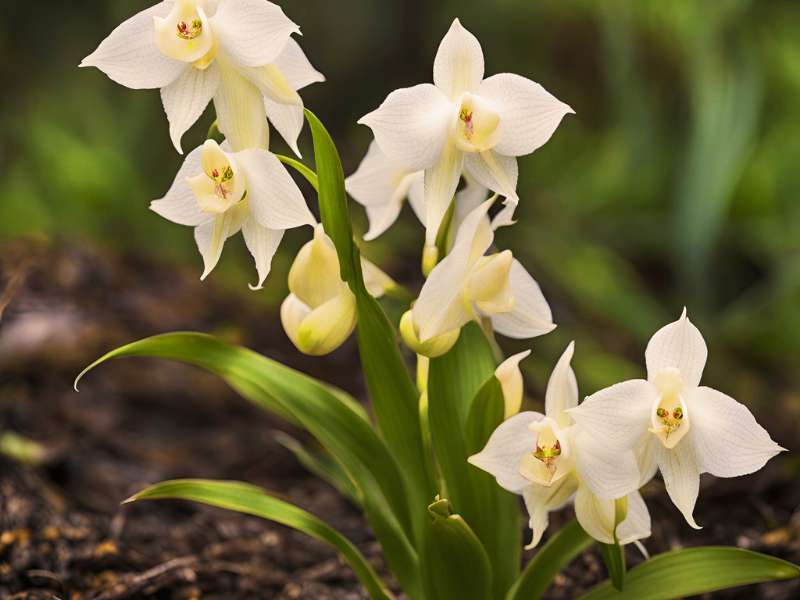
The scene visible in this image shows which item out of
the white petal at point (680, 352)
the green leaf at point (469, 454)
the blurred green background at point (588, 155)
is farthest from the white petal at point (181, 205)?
the blurred green background at point (588, 155)

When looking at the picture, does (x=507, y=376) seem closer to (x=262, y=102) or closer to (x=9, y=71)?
(x=262, y=102)

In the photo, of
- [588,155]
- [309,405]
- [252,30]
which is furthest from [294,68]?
[588,155]

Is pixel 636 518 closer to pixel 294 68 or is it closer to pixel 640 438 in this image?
pixel 640 438

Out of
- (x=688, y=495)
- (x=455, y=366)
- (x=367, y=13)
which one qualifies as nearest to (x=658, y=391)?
(x=688, y=495)

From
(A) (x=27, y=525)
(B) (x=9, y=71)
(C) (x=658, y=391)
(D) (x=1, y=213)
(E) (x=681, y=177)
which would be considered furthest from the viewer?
(B) (x=9, y=71)

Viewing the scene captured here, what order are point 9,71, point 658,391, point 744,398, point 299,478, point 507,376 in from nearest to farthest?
point 658,391 → point 507,376 → point 299,478 → point 744,398 → point 9,71
